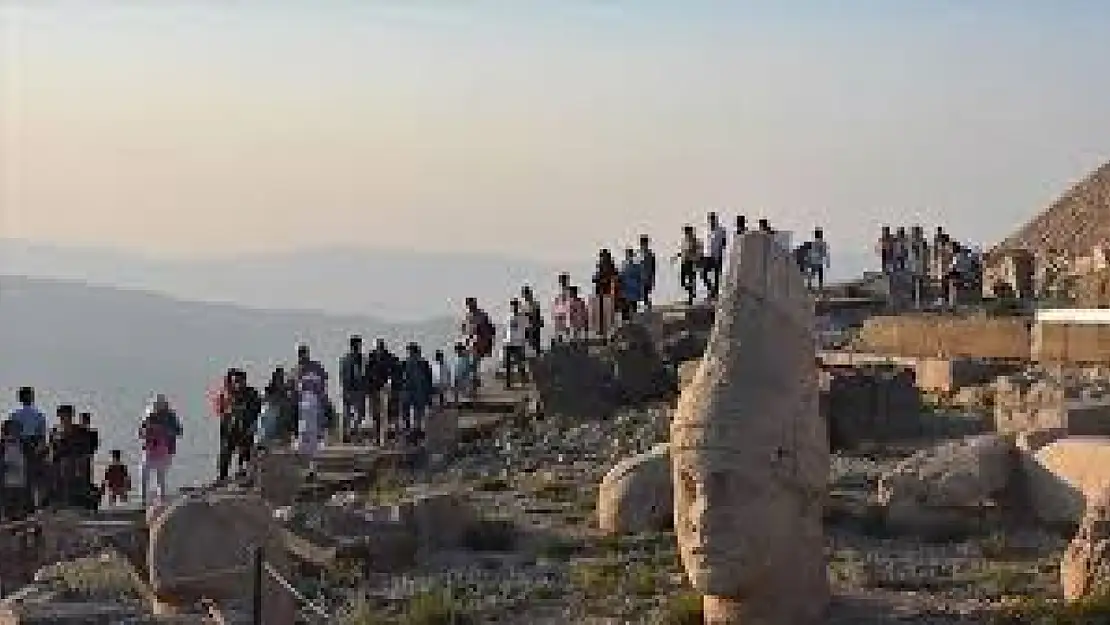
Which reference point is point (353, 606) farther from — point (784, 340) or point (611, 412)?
point (611, 412)

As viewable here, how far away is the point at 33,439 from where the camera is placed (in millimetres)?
24656

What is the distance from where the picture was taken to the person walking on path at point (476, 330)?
32.3m

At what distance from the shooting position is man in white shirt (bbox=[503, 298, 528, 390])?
109 ft

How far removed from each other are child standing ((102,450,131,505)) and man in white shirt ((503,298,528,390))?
7.65m

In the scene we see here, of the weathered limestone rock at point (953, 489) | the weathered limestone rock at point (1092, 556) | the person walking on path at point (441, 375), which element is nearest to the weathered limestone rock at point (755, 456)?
the weathered limestone rock at point (1092, 556)

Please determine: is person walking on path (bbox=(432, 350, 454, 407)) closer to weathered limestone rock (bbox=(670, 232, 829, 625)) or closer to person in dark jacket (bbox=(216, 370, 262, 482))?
person in dark jacket (bbox=(216, 370, 262, 482))

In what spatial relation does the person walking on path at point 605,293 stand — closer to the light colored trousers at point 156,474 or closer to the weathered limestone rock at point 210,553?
the light colored trousers at point 156,474

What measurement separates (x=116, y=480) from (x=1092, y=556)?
50.0 feet

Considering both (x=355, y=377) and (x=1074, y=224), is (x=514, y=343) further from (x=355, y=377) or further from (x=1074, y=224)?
(x=1074, y=224)

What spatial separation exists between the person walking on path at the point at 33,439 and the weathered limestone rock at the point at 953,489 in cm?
1012

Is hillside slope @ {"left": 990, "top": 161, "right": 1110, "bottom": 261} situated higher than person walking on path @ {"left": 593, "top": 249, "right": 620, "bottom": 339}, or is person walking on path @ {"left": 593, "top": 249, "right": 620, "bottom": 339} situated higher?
hillside slope @ {"left": 990, "top": 161, "right": 1110, "bottom": 261}

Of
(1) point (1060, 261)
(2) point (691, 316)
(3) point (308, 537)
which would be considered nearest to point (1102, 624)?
(3) point (308, 537)

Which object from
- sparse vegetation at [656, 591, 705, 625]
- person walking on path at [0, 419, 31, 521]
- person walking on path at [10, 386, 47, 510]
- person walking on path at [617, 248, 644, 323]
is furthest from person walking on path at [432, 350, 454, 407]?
sparse vegetation at [656, 591, 705, 625]

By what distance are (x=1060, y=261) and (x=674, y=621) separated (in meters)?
35.5
